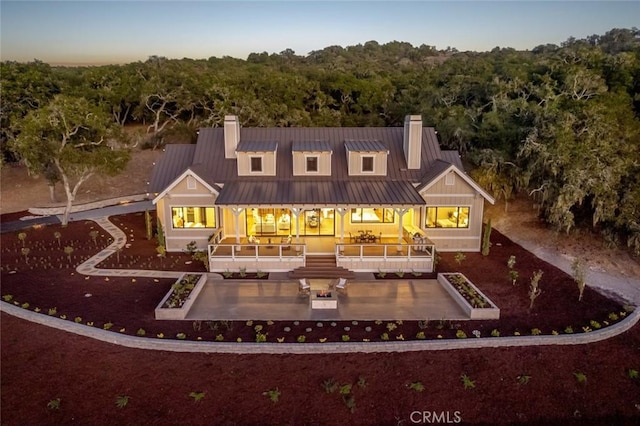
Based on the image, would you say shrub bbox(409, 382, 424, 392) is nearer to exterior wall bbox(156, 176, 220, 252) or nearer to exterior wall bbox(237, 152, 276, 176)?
exterior wall bbox(156, 176, 220, 252)

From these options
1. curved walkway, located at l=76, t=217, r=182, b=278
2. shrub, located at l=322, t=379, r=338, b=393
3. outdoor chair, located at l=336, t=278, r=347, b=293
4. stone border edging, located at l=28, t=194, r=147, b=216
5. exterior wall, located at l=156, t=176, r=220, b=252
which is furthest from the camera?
stone border edging, located at l=28, t=194, r=147, b=216

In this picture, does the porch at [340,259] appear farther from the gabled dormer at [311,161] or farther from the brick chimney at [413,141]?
the brick chimney at [413,141]

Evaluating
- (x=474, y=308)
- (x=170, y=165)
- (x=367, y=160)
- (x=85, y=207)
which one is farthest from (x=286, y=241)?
(x=85, y=207)

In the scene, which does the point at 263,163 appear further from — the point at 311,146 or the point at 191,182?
the point at 191,182

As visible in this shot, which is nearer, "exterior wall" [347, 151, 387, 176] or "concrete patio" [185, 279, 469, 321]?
"concrete patio" [185, 279, 469, 321]

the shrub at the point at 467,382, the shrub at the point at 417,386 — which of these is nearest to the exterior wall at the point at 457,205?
the shrub at the point at 467,382

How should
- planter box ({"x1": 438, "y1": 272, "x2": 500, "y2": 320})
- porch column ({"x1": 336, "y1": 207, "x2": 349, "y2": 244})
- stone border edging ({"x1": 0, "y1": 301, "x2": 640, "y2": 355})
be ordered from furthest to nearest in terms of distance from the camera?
porch column ({"x1": 336, "y1": 207, "x2": 349, "y2": 244}), planter box ({"x1": 438, "y1": 272, "x2": 500, "y2": 320}), stone border edging ({"x1": 0, "y1": 301, "x2": 640, "y2": 355})

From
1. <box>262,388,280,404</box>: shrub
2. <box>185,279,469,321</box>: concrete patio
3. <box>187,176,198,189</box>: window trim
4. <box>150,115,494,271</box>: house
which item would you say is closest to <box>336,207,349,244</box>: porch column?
<box>150,115,494,271</box>: house
